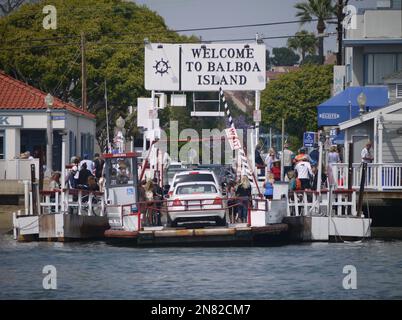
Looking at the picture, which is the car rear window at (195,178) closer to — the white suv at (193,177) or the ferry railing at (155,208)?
the white suv at (193,177)

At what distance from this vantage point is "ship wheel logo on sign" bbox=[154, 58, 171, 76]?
4269 cm

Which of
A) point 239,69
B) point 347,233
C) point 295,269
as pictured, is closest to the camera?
point 295,269

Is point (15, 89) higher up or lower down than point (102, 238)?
higher up

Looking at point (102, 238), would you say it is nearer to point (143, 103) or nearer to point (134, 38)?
point (143, 103)

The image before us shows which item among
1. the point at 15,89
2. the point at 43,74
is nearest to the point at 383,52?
the point at 15,89

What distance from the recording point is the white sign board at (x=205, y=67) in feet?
138

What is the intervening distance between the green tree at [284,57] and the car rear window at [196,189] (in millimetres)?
135820

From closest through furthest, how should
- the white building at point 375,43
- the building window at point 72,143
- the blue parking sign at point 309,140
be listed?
1. the white building at point 375,43
2. the blue parking sign at point 309,140
3. the building window at point 72,143

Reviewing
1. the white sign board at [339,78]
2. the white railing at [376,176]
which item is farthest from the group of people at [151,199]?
the white sign board at [339,78]

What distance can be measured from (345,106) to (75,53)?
2790cm

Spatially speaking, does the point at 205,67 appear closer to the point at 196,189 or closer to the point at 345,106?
the point at 196,189

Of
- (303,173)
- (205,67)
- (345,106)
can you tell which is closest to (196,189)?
(303,173)

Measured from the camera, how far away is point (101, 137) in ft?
273
